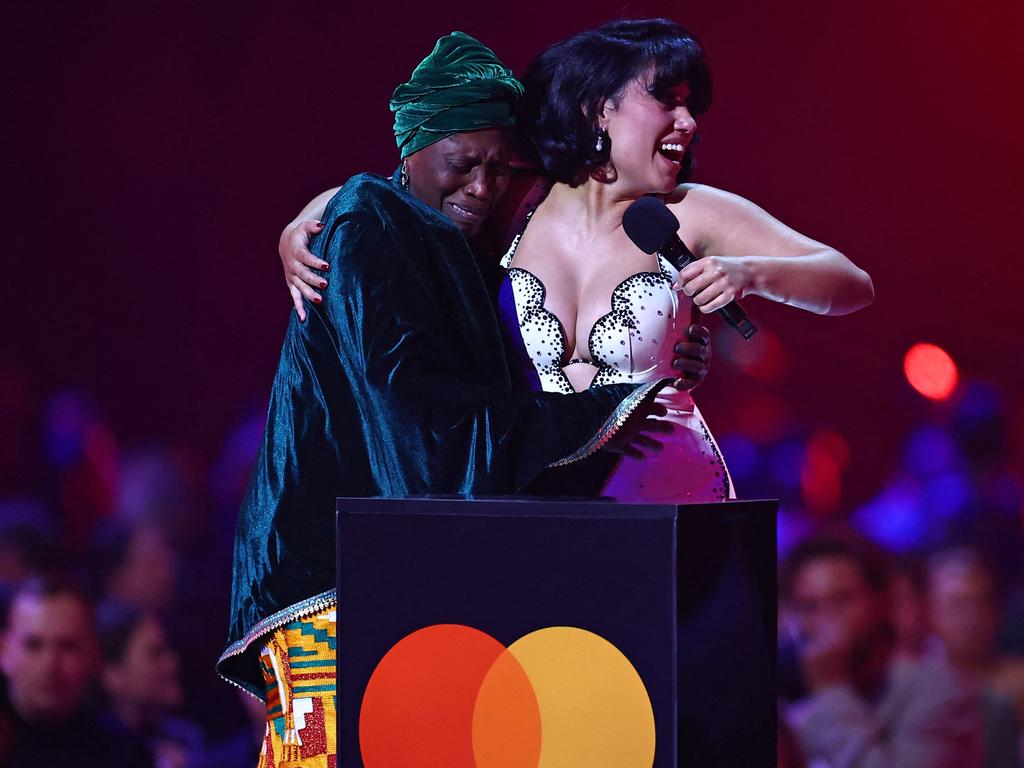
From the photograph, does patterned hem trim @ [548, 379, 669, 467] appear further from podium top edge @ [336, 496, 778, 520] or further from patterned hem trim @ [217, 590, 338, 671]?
patterned hem trim @ [217, 590, 338, 671]

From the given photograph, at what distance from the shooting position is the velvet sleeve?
58.3 inches

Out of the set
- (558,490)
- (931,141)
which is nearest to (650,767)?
(558,490)

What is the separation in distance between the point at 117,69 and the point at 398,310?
7.48ft

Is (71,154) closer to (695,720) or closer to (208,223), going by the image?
(208,223)

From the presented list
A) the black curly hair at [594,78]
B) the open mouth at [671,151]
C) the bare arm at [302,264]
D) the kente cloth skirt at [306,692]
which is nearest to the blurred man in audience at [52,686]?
the kente cloth skirt at [306,692]

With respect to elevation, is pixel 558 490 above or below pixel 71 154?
below

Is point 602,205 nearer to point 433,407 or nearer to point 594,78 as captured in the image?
point 594,78

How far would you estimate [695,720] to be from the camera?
1177 millimetres

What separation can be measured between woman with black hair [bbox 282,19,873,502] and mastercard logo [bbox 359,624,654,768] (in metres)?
0.81

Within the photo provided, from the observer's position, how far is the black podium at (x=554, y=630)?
3.79ft

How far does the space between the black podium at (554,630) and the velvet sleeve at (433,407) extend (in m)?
0.23

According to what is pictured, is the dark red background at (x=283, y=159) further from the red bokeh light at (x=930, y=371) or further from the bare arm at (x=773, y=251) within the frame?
the bare arm at (x=773, y=251)

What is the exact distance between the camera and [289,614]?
64.2 inches

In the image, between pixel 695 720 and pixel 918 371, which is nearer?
pixel 695 720
